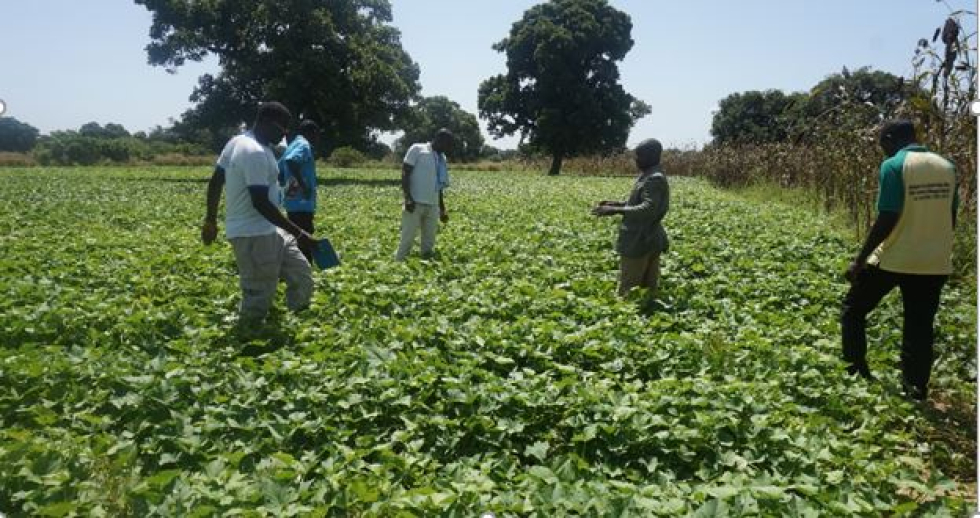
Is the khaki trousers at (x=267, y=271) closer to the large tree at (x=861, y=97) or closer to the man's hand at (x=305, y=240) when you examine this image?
the man's hand at (x=305, y=240)

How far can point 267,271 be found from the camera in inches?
221

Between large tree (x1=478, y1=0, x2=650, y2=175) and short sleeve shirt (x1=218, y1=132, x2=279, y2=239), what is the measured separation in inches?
119

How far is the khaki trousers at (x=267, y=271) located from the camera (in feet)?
18.2

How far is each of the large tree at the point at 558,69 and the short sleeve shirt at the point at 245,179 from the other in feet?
9.92

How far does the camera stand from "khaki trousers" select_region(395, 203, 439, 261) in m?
8.84

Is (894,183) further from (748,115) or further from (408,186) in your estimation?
(748,115)

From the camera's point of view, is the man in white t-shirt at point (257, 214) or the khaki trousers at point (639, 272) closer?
the man in white t-shirt at point (257, 214)

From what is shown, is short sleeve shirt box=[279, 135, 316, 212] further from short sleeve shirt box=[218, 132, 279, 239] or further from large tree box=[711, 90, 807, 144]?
large tree box=[711, 90, 807, 144]

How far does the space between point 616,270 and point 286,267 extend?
418cm

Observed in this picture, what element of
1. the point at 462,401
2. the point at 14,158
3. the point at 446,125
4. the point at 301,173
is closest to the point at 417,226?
the point at 301,173

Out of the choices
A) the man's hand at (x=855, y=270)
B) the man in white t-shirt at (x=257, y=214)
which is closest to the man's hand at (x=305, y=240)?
the man in white t-shirt at (x=257, y=214)

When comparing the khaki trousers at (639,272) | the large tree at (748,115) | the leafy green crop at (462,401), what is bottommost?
the leafy green crop at (462,401)

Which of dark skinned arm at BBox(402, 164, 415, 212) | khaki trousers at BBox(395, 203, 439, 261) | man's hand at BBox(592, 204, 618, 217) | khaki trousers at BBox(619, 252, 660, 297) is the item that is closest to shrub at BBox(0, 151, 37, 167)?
dark skinned arm at BBox(402, 164, 415, 212)

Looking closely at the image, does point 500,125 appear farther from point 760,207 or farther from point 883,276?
point 760,207
